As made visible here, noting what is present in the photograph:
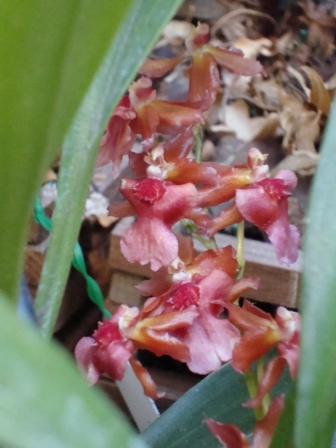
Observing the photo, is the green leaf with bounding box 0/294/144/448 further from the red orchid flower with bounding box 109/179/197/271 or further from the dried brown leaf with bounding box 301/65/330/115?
the dried brown leaf with bounding box 301/65/330/115

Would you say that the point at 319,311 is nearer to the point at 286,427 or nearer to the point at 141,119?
the point at 286,427

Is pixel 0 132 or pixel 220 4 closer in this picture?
pixel 0 132

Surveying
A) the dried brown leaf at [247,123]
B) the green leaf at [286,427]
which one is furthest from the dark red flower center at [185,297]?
the dried brown leaf at [247,123]

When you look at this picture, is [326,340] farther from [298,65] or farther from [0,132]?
[298,65]

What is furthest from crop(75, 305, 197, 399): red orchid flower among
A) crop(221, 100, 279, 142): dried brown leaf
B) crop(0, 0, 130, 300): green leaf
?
crop(221, 100, 279, 142): dried brown leaf

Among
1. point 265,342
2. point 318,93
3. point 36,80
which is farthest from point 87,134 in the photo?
point 318,93

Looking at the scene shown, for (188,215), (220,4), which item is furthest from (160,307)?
(220,4)
